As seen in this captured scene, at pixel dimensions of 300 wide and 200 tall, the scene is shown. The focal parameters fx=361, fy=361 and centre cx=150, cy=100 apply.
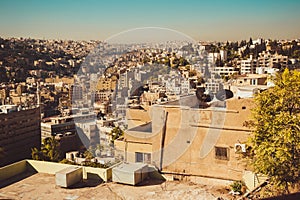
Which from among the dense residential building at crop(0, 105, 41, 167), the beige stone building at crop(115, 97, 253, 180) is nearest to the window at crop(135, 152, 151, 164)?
the beige stone building at crop(115, 97, 253, 180)

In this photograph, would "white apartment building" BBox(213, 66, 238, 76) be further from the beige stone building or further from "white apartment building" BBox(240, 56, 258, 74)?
the beige stone building

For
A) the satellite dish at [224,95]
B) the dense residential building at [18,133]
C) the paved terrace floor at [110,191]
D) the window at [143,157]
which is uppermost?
the satellite dish at [224,95]

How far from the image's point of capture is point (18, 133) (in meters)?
16.5

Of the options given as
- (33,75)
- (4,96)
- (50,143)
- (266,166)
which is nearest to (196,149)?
(266,166)

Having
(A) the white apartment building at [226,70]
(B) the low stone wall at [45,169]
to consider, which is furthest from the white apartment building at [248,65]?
(B) the low stone wall at [45,169]

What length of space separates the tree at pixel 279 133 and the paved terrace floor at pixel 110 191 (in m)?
0.75

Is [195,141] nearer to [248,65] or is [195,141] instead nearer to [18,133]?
[18,133]

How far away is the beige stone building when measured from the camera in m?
5.48

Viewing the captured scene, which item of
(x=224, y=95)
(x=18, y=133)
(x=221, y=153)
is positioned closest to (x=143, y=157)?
(x=221, y=153)

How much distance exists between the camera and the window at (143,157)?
20.0 feet

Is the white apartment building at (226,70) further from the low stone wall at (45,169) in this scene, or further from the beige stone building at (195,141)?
the low stone wall at (45,169)

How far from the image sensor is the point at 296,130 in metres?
4.59

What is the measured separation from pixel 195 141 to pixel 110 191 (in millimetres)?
1518

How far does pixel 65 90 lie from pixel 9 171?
90.2 ft
